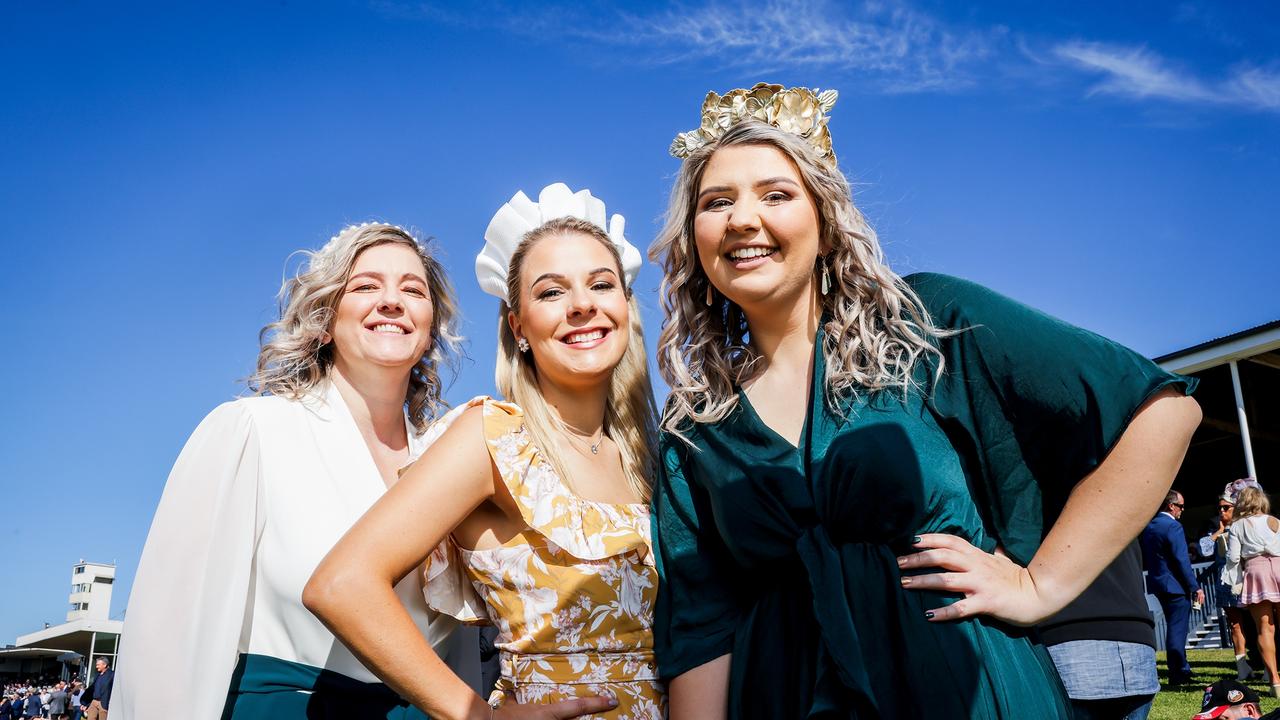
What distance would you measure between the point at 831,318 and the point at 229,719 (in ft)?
6.13

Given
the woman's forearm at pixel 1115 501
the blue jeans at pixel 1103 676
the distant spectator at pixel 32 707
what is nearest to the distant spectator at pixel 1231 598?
the blue jeans at pixel 1103 676

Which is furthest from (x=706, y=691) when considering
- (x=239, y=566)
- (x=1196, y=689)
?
(x=1196, y=689)

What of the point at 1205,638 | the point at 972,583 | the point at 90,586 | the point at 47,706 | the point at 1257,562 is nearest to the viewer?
the point at 972,583

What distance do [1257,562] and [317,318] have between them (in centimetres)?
841

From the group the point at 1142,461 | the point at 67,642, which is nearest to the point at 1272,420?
the point at 1142,461

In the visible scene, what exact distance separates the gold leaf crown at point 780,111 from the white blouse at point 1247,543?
7936 mm

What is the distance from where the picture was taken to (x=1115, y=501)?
1.86 m

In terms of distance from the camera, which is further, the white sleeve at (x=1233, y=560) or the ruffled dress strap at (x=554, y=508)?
the white sleeve at (x=1233, y=560)

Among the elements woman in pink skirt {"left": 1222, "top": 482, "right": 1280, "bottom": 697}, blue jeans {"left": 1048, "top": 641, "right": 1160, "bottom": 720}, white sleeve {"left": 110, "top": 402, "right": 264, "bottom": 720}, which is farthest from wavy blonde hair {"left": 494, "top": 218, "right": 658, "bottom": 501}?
woman in pink skirt {"left": 1222, "top": 482, "right": 1280, "bottom": 697}

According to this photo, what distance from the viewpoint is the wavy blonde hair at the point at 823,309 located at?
2.04 m

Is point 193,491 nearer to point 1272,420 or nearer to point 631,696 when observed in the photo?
point 631,696

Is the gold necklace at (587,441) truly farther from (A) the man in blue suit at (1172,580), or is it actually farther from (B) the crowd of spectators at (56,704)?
(B) the crowd of spectators at (56,704)

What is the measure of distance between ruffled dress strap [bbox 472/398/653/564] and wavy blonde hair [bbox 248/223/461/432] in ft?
2.99

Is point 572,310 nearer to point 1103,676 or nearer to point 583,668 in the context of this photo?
point 583,668
